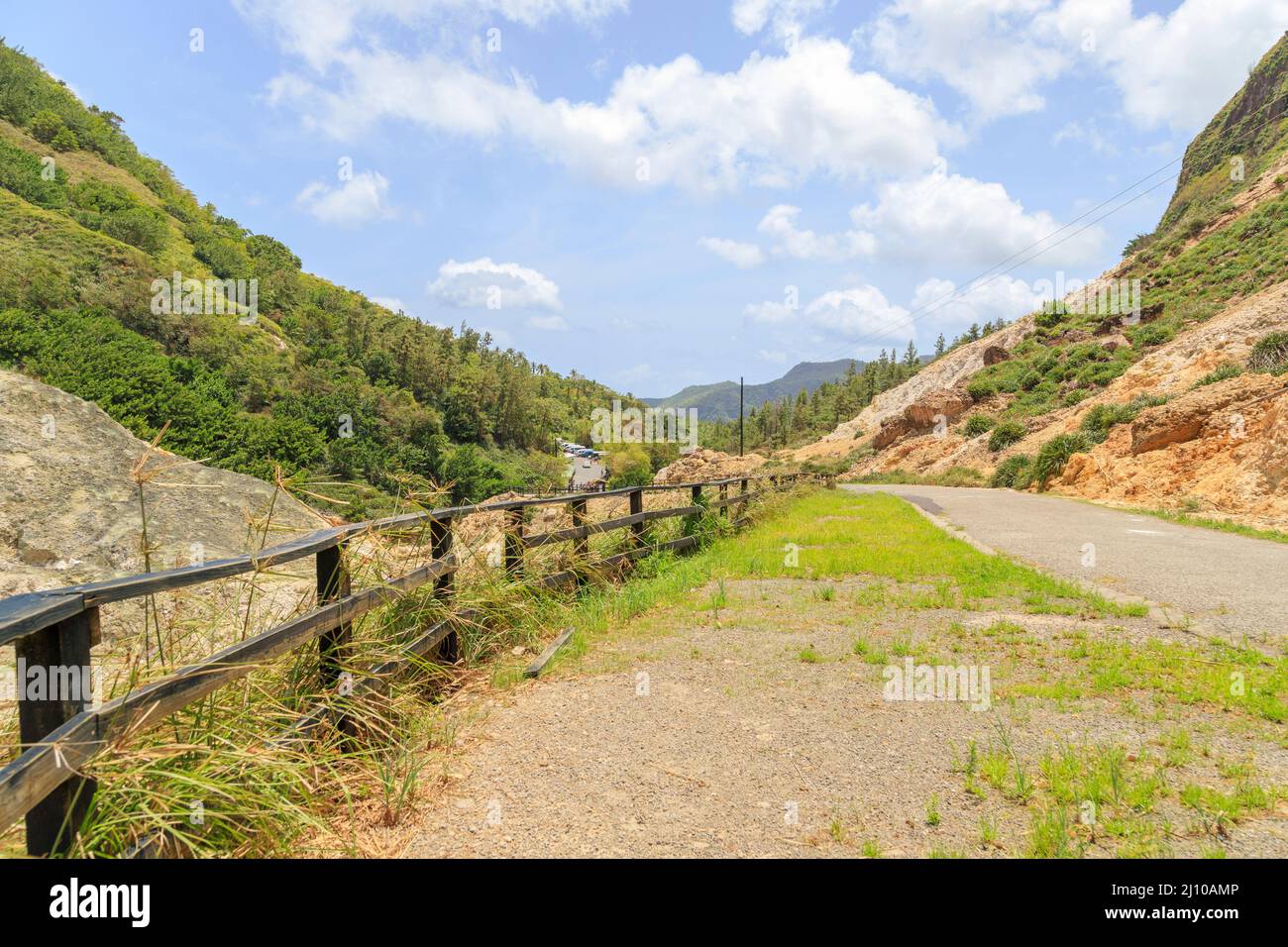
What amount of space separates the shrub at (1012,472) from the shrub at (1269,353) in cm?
724

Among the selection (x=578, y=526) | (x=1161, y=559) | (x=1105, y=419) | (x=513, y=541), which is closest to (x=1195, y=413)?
(x=1105, y=419)

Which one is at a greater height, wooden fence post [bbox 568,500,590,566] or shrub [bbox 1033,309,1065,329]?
shrub [bbox 1033,309,1065,329]

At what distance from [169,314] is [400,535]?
399 feet

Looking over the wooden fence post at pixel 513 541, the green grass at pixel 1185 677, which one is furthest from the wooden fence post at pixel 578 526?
the green grass at pixel 1185 677

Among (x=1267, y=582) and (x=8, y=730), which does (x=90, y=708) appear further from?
(x=1267, y=582)

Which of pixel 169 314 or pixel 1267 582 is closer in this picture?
pixel 1267 582

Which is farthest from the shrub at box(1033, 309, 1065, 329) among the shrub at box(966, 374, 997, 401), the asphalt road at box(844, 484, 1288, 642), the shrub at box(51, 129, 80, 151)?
the shrub at box(51, 129, 80, 151)

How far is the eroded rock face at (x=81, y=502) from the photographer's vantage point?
340 inches

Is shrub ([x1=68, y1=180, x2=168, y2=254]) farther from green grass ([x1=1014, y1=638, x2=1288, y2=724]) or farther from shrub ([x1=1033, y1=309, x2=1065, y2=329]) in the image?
green grass ([x1=1014, y1=638, x2=1288, y2=724])

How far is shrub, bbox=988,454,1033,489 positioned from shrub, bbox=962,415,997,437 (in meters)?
12.5

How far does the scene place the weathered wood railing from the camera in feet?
5.91
